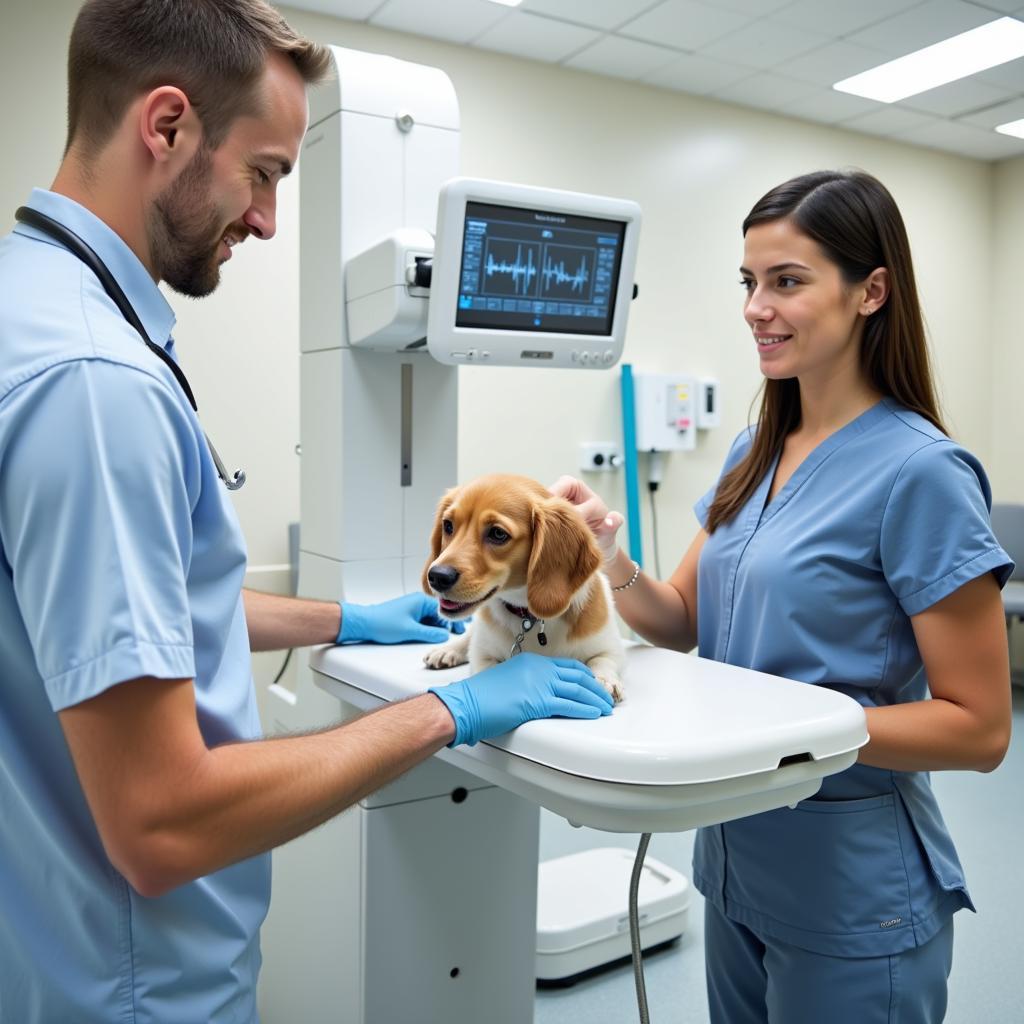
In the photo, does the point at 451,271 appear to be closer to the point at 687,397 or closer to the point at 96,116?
the point at 96,116

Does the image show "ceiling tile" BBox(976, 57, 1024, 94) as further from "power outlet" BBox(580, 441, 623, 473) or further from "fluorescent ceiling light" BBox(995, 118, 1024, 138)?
"power outlet" BBox(580, 441, 623, 473)

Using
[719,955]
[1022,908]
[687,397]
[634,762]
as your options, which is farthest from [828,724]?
[687,397]

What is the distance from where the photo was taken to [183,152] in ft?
2.63

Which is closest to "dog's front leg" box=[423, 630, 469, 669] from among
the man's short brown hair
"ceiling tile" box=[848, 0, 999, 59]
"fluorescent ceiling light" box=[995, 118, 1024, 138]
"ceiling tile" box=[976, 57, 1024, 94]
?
the man's short brown hair

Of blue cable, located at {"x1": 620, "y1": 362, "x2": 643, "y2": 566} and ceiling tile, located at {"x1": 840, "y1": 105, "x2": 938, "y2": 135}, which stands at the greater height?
ceiling tile, located at {"x1": 840, "y1": 105, "x2": 938, "y2": 135}

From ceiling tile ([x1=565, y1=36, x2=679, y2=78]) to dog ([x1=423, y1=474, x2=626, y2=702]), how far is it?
110 inches

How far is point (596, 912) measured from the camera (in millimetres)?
2148

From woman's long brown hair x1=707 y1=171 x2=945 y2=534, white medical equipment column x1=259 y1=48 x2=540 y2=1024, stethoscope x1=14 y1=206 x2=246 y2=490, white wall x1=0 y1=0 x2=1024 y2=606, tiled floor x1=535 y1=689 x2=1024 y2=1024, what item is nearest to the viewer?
stethoscope x1=14 y1=206 x2=246 y2=490

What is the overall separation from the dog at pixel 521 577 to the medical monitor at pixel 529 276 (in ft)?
1.18

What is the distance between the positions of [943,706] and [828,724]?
25 centimetres

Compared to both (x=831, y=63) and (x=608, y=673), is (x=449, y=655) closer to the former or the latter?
(x=608, y=673)

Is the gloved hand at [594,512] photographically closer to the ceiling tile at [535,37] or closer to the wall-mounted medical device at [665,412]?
the ceiling tile at [535,37]

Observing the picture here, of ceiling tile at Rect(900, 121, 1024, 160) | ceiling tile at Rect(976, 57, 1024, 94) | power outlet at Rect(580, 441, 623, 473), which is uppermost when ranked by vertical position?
ceiling tile at Rect(900, 121, 1024, 160)

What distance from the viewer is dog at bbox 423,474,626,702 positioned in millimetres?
1029
